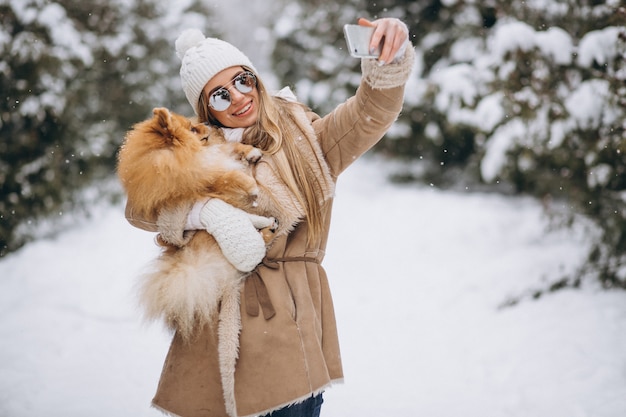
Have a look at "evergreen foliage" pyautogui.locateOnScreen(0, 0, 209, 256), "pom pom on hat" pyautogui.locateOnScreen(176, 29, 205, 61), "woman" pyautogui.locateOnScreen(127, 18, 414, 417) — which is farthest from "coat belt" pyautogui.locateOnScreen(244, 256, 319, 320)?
"evergreen foliage" pyautogui.locateOnScreen(0, 0, 209, 256)

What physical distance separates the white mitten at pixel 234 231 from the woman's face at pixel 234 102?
0.34 meters

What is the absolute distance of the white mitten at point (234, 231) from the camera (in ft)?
5.82

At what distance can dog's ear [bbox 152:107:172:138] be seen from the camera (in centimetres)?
178

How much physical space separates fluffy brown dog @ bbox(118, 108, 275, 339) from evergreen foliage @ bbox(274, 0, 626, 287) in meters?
3.28

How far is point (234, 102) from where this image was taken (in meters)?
1.98

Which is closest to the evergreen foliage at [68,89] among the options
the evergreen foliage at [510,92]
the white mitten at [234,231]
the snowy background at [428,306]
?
the snowy background at [428,306]

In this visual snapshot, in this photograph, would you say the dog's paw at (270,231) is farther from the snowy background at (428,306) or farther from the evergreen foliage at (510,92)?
the evergreen foliage at (510,92)

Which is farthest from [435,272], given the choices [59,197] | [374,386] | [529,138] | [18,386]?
[59,197]

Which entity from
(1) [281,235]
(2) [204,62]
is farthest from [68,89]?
(1) [281,235]

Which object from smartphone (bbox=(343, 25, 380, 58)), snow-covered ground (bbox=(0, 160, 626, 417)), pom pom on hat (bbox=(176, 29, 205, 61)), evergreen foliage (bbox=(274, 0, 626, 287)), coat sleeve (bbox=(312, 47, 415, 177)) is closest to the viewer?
smartphone (bbox=(343, 25, 380, 58))

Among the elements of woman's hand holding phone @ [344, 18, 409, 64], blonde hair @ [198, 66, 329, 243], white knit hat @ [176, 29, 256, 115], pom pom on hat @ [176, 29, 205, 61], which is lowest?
blonde hair @ [198, 66, 329, 243]

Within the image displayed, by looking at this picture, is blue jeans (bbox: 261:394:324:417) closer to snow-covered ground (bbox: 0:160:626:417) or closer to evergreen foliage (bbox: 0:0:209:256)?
snow-covered ground (bbox: 0:160:626:417)

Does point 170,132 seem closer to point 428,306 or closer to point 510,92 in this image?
point 428,306

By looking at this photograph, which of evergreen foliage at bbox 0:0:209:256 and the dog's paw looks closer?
the dog's paw
